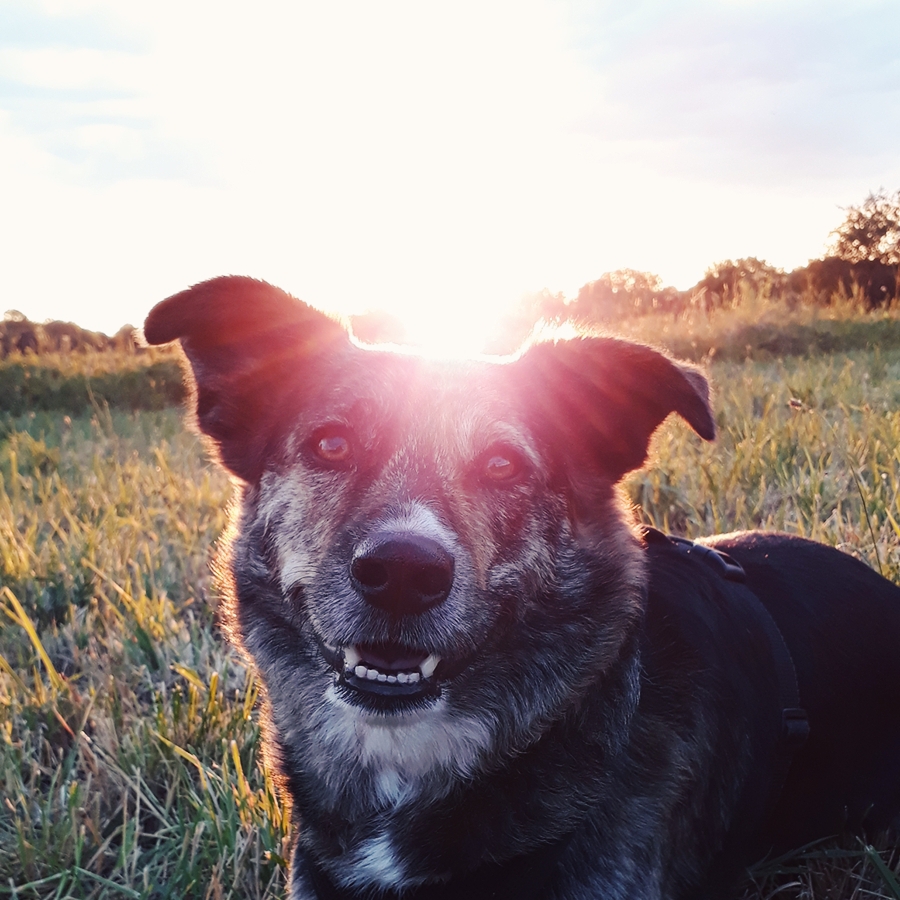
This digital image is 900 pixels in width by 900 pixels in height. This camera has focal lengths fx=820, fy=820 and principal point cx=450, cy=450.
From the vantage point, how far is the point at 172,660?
3.63 m

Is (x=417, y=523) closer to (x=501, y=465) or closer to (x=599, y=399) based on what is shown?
(x=501, y=465)

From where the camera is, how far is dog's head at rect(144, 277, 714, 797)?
2.08 metres

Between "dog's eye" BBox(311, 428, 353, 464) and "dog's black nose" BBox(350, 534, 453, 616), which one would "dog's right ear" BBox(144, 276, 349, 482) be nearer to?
"dog's eye" BBox(311, 428, 353, 464)

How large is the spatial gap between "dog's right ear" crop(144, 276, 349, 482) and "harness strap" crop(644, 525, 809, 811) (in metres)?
1.48

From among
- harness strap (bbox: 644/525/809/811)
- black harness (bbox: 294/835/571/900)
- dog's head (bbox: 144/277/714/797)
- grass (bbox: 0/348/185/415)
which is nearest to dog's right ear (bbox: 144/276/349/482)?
dog's head (bbox: 144/277/714/797)

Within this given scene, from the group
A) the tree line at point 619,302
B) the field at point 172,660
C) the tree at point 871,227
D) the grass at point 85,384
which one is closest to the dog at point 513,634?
the field at point 172,660

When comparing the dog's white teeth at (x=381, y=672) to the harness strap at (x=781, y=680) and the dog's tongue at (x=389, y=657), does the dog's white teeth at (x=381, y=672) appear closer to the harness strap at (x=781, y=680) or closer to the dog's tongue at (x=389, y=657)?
the dog's tongue at (x=389, y=657)

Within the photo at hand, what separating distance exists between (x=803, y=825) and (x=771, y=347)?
11599mm

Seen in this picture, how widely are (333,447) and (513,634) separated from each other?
2.43ft

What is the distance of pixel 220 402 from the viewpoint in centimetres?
274

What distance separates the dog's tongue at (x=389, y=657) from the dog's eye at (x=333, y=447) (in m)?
0.55

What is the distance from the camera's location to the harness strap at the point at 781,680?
7.35 feet

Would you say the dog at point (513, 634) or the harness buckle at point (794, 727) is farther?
the harness buckle at point (794, 727)

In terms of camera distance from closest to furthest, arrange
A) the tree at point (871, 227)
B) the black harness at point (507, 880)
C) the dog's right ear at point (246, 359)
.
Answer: the black harness at point (507, 880)
the dog's right ear at point (246, 359)
the tree at point (871, 227)
